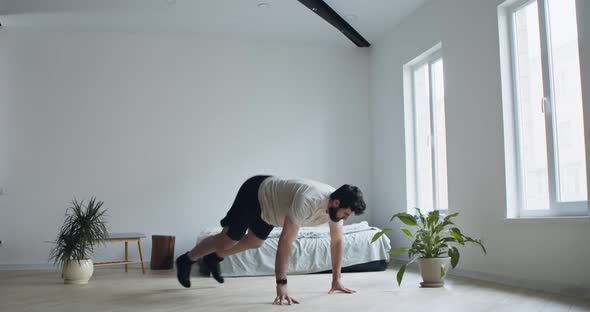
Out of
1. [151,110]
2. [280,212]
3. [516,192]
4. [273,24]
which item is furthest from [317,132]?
[280,212]

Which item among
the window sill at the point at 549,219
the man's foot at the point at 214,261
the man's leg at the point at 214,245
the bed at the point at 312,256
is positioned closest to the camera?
the window sill at the point at 549,219

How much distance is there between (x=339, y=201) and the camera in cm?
323

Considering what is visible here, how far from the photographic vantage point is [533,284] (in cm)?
393

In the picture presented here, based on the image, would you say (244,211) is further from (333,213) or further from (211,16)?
(211,16)

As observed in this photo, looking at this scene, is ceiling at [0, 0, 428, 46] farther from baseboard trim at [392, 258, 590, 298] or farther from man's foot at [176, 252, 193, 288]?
man's foot at [176, 252, 193, 288]

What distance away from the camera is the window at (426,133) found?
18.6ft

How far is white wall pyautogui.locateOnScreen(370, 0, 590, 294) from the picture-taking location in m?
3.66

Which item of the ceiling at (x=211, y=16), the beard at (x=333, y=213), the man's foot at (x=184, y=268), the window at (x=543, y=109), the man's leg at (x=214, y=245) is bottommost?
the man's foot at (x=184, y=268)

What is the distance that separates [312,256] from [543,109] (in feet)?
7.85

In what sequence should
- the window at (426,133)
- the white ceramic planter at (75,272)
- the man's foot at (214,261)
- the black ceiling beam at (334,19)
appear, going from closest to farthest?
the man's foot at (214,261), the white ceramic planter at (75,272), the window at (426,133), the black ceiling beam at (334,19)

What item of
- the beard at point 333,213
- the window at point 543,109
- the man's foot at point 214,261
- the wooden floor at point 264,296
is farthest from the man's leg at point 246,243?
the window at point 543,109

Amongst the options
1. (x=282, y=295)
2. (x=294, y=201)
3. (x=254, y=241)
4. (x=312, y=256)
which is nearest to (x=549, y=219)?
(x=294, y=201)

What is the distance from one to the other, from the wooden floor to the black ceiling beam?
2.79 metres

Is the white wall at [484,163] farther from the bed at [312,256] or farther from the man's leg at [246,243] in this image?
the man's leg at [246,243]
